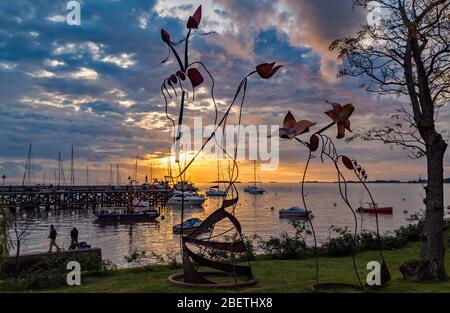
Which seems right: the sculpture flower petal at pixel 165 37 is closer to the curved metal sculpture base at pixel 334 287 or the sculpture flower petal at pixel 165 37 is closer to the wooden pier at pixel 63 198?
the curved metal sculpture base at pixel 334 287

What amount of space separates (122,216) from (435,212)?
4368cm

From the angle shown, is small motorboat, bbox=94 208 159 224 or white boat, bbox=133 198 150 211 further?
white boat, bbox=133 198 150 211

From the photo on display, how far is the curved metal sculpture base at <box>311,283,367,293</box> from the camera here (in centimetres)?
937

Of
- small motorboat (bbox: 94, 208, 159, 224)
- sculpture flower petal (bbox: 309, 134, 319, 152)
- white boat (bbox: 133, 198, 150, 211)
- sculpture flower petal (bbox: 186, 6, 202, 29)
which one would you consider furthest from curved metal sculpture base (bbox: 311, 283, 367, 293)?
white boat (bbox: 133, 198, 150, 211)

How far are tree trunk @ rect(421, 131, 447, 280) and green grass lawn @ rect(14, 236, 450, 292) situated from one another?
0.49 meters

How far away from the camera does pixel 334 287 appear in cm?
957

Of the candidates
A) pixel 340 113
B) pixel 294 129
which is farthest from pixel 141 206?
pixel 294 129

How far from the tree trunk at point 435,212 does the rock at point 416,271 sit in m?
0.05

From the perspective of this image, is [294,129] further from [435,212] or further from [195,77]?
[435,212]

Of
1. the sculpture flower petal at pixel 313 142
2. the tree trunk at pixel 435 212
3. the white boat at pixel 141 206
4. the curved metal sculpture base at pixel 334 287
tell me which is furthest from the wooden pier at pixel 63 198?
the tree trunk at pixel 435 212

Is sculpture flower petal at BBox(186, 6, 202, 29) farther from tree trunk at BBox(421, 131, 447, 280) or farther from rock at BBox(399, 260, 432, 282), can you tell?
rock at BBox(399, 260, 432, 282)

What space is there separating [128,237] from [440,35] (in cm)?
3299

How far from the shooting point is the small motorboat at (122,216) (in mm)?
49469
